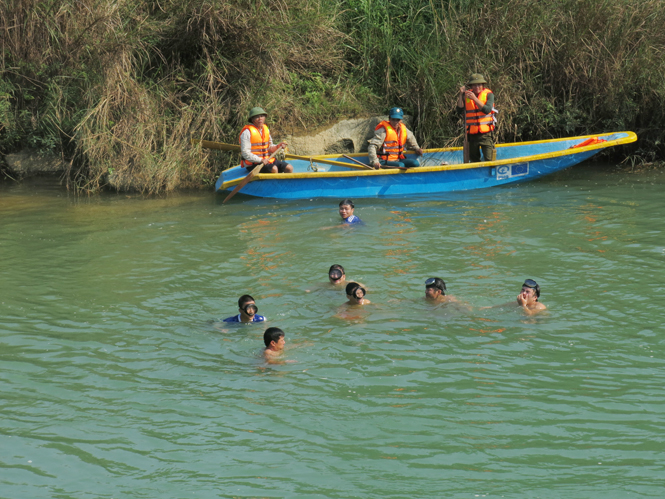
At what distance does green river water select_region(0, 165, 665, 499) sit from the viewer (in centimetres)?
498

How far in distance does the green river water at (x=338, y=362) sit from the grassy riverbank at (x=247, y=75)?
319 centimetres

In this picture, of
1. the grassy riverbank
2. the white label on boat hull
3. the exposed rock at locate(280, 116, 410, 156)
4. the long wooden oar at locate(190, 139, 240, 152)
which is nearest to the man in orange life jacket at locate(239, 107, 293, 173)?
the long wooden oar at locate(190, 139, 240, 152)

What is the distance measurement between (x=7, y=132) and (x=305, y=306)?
30.6ft

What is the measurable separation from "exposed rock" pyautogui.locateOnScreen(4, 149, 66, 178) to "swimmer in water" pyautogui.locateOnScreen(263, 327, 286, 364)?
10020 millimetres

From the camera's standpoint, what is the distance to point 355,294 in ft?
25.3

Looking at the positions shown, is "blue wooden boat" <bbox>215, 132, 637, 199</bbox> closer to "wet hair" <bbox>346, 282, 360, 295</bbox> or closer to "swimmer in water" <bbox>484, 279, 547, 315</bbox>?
"wet hair" <bbox>346, 282, 360, 295</bbox>

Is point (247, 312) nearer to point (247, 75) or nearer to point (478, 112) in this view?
point (478, 112)

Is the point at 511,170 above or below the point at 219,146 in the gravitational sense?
below

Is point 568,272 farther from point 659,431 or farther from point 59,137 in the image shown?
point 59,137

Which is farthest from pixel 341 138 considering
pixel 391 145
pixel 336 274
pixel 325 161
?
pixel 336 274

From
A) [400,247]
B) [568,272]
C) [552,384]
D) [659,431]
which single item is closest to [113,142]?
[400,247]

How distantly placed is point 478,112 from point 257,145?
407 centimetres

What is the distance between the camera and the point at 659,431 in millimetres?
5227

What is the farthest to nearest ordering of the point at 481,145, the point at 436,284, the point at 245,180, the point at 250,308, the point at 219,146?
the point at 219,146, the point at 481,145, the point at 245,180, the point at 436,284, the point at 250,308
